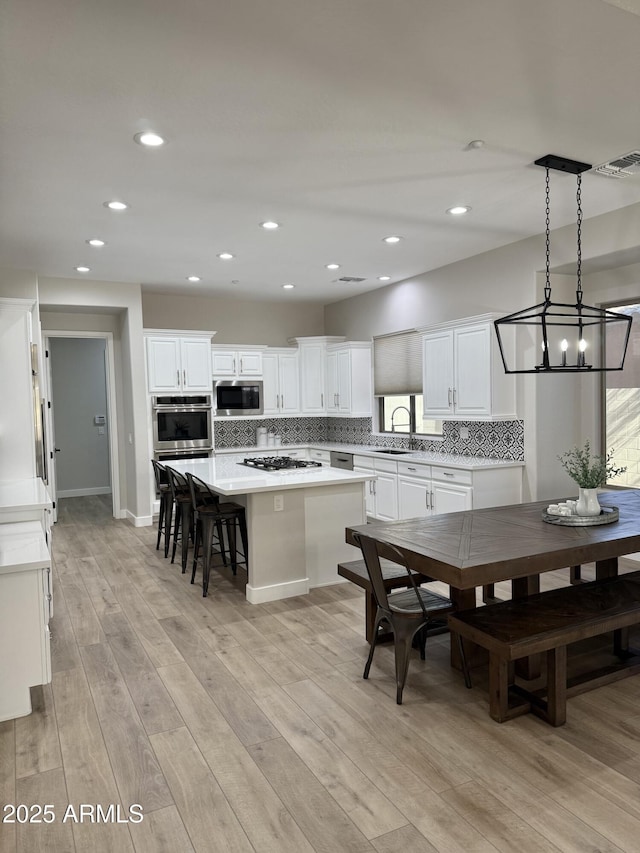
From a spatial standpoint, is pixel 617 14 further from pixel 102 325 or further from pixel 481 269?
pixel 102 325

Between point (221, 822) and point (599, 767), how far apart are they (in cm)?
146

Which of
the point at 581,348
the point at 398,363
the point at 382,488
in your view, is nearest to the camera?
the point at 581,348

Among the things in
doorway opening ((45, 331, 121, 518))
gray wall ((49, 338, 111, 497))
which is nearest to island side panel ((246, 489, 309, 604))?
doorway opening ((45, 331, 121, 518))

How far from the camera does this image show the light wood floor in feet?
6.54

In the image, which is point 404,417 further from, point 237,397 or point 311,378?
point 237,397

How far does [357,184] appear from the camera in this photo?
3.79 m

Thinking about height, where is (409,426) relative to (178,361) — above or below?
below

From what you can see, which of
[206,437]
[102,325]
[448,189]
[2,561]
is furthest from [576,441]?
[102,325]

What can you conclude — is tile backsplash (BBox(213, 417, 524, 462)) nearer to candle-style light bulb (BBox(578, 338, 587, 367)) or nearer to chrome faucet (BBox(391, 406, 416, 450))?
chrome faucet (BBox(391, 406, 416, 450))

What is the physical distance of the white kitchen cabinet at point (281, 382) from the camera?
8.11 metres

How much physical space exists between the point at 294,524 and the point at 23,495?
187 centimetres

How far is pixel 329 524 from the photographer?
4.63m

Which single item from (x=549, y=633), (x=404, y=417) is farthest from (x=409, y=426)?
(x=549, y=633)

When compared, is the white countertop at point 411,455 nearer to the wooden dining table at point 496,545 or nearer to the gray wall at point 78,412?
the wooden dining table at point 496,545
